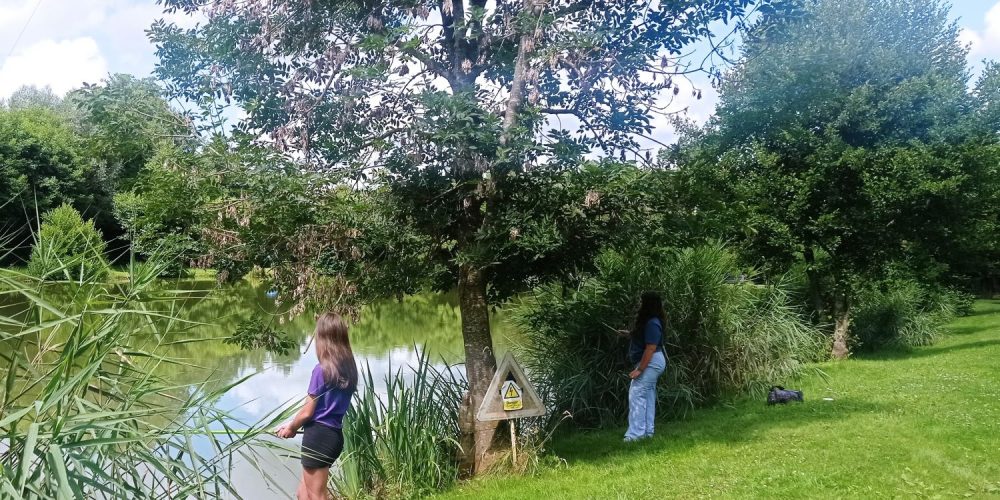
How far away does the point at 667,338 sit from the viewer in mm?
9984

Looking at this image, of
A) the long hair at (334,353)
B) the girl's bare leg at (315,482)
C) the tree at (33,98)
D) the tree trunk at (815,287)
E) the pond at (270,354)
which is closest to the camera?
the pond at (270,354)

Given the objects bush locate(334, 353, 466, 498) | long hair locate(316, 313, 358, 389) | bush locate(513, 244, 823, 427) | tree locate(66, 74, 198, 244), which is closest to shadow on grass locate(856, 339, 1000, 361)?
bush locate(513, 244, 823, 427)

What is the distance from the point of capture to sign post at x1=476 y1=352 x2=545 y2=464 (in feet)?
22.0

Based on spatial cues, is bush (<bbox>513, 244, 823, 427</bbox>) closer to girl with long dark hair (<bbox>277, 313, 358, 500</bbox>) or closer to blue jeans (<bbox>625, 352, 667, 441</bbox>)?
blue jeans (<bbox>625, 352, 667, 441</bbox>)

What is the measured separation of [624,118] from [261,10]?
3208 mm

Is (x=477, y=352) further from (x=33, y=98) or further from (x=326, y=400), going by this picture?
(x=33, y=98)

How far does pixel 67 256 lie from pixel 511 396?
379cm

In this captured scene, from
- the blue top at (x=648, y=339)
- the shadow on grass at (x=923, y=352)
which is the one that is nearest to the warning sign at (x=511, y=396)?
the blue top at (x=648, y=339)

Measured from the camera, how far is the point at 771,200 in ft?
50.8

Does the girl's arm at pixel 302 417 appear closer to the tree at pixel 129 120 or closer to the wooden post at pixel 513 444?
the wooden post at pixel 513 444

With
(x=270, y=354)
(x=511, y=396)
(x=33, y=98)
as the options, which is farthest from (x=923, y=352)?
(x=33, y=98)

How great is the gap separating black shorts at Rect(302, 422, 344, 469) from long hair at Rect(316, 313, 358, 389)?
30 cm

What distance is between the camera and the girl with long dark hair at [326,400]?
5.02m

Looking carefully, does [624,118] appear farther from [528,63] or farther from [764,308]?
[764,308]
